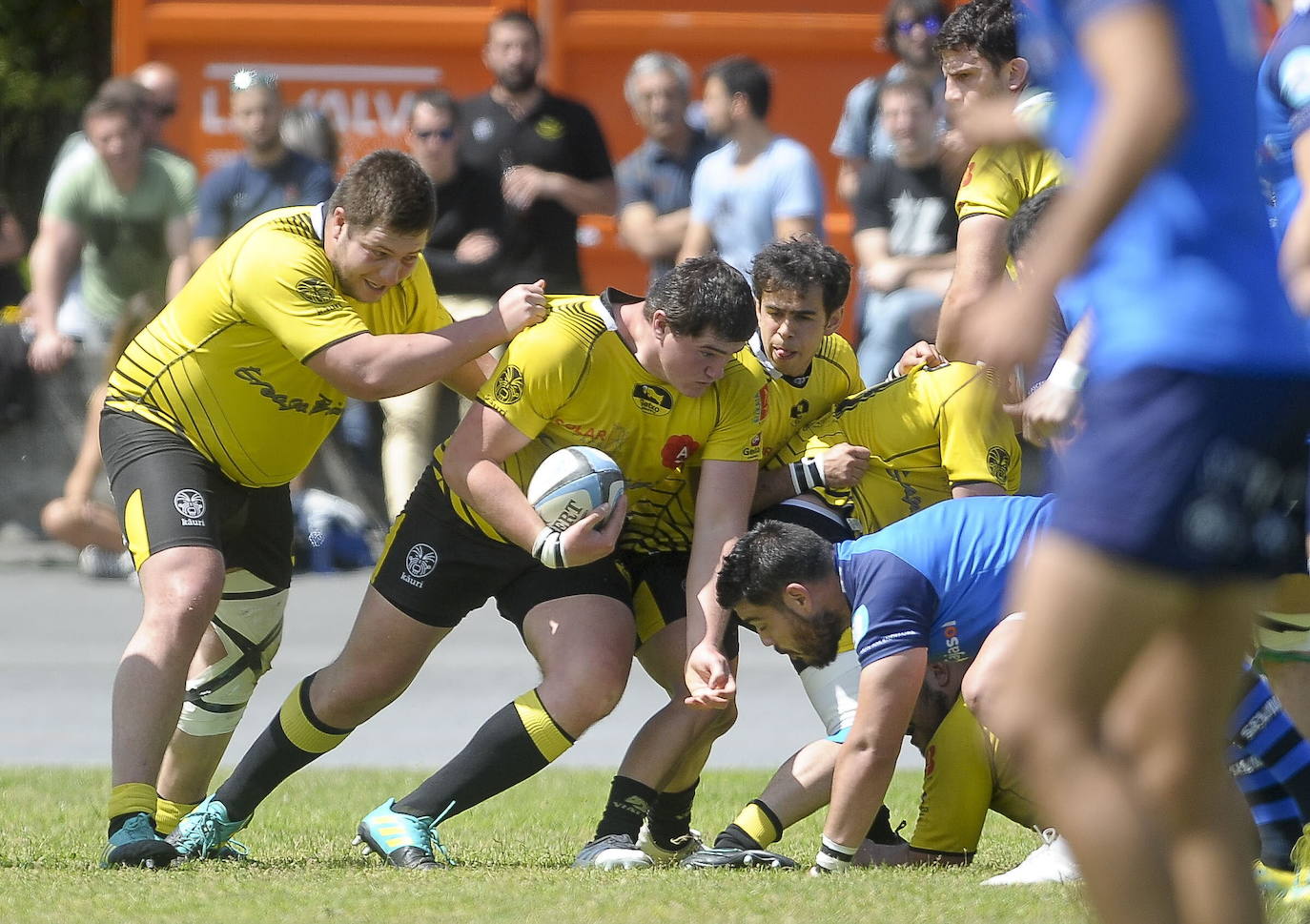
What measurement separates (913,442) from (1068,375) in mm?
1036

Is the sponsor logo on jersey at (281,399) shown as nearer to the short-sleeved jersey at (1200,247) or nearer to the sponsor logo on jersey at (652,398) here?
the sponsor logo on jersey at (652,398)

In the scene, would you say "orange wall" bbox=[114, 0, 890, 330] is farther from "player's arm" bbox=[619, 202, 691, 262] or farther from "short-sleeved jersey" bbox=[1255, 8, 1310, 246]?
"short-sleeved jersey" bbox=[1255, 8, 1310, 246]

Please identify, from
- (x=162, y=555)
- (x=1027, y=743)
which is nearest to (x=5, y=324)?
(x=162, y=555)

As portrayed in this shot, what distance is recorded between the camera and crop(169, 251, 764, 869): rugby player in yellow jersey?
514 centimetres

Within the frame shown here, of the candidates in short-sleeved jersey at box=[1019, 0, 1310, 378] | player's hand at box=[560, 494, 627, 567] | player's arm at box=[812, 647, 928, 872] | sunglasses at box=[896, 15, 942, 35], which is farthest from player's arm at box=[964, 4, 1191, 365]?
sunglasses at box=[896, 15, 942, 35]

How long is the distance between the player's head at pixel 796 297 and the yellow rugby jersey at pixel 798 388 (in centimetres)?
5

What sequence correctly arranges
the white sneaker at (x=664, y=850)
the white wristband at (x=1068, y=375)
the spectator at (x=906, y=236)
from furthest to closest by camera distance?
the spectator at (x=906, y=236)
the white sneaker at (x=664, y=850)
the white wristband at (x=1068, y=375)

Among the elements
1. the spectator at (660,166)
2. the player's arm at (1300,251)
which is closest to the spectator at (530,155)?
the spectator at (660,166)

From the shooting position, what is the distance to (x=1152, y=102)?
8.66 feet

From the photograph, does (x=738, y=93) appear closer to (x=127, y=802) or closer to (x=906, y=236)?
(x=906, y=236)

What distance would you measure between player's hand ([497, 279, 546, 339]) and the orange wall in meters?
6.95

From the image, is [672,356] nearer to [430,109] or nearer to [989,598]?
[989,598]

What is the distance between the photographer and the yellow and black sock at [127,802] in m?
5.01

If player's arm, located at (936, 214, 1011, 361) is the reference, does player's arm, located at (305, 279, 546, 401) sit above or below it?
below
